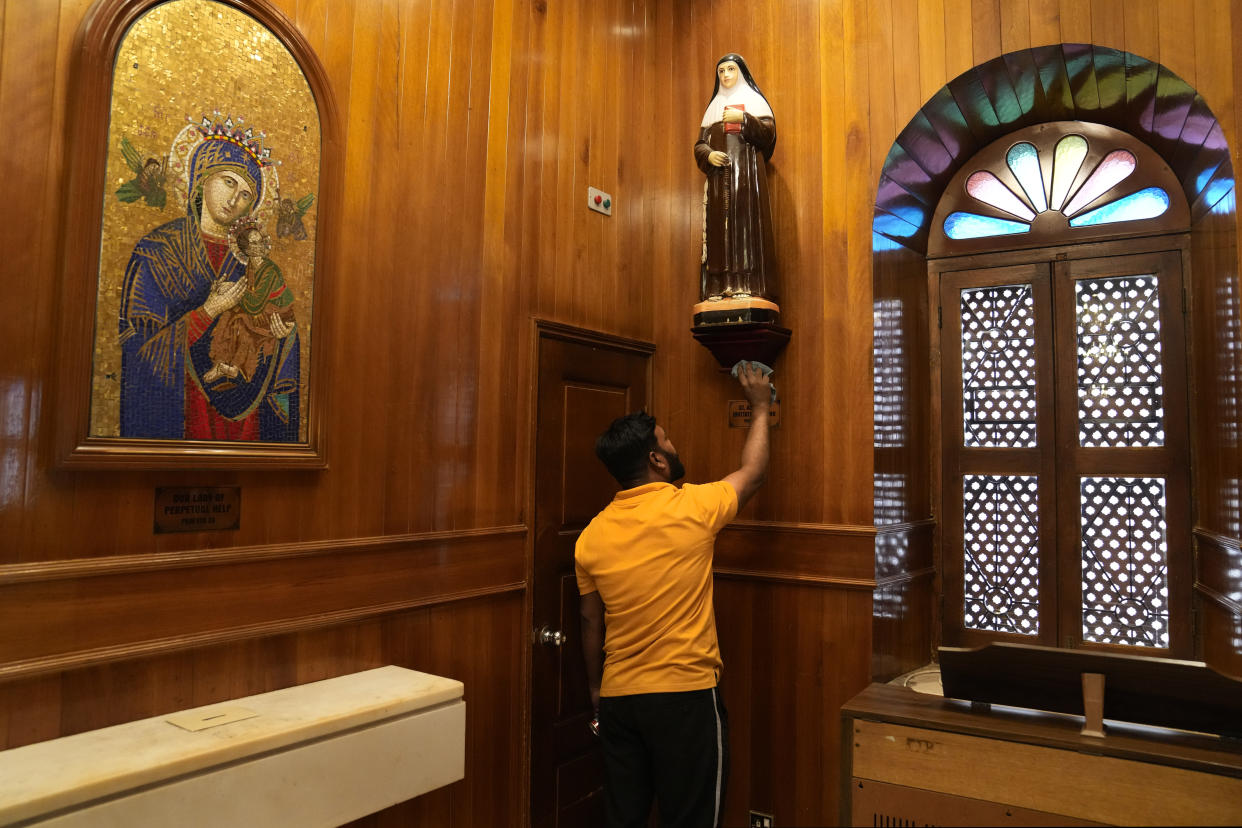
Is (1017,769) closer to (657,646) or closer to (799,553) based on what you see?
(657,646)

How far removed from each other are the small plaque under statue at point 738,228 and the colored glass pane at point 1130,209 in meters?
1.33

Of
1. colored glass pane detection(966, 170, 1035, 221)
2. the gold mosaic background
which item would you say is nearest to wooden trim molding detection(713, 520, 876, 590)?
colored glass pane detection(966, 170, 1035, 221)

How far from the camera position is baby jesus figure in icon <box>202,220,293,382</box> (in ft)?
7.02

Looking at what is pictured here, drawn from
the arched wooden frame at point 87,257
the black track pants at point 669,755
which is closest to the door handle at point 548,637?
the black track pants at point 669,755

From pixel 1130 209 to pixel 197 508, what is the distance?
3.58 metres

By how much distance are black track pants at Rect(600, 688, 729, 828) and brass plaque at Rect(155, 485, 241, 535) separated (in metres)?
1.18

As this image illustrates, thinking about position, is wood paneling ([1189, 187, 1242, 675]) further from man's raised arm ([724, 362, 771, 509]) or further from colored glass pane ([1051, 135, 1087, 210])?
man's raised arm ([724, 362, 771, 509])

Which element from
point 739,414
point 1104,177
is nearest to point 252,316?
point 739,414


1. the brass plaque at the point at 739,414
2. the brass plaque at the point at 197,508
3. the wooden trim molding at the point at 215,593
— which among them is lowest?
the wooden trim molding at the point at 215,593

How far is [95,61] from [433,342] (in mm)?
1162

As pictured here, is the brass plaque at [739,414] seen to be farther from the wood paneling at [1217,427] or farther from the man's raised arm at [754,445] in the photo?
the wood paneling at [1217,427]

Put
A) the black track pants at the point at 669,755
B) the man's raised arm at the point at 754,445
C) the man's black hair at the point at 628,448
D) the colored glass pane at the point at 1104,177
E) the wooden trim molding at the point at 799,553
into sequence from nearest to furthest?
the black track pants at the point at 669,755 < the man's black hair at the point at 628,448 < the man's raised arm at the point at 754,445 < the wooden trim molding at the point at 799,553 < the colored glass pane at the point at 1104,177

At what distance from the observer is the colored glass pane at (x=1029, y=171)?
3.55 meters

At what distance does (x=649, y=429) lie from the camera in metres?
2.54
